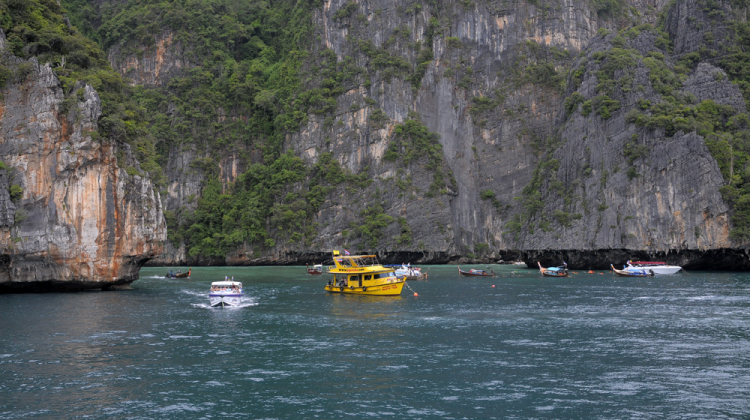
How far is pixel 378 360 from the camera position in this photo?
74.7 ft

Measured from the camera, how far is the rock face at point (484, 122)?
273 feet

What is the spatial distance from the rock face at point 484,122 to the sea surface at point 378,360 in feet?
149

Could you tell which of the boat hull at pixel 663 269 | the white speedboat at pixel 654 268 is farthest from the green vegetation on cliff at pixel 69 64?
the boat hull at pixel 663 269

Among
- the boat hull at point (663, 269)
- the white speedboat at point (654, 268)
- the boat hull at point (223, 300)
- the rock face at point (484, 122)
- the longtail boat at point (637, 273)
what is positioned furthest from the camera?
the rock face at point (484, 122)

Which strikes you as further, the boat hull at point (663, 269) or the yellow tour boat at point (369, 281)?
the boat hull at point (663, 269)

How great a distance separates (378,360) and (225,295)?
→ 67.2ft

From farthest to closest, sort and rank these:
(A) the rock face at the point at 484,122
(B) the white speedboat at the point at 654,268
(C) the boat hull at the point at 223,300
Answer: (A) the rock face at the point at 484,122
(B) the white speedboat at the point at 654,268
(C) the boat hull at the point at 223,300

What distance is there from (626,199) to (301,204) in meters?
55.2

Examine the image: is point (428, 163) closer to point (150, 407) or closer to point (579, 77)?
point (579, 77)

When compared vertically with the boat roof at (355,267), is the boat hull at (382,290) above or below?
below

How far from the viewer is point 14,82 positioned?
45469 millimetres

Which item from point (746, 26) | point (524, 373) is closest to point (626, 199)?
point (746, 26)

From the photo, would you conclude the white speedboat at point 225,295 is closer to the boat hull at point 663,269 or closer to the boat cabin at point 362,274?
the boat cabin at point 362,274

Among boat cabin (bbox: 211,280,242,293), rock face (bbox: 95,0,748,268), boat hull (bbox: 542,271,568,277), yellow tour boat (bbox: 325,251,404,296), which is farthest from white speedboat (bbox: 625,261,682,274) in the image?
boat cabin (bbox: 211,280,242,293)
